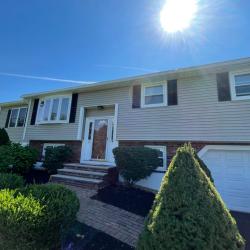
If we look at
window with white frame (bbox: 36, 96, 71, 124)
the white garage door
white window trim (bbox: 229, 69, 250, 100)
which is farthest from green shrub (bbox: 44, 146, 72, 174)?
white window trim (bbox: 229, 69, 250, 100)

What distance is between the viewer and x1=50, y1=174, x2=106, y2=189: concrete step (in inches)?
319

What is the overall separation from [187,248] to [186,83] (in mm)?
8097

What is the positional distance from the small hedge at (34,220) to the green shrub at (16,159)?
627 cm

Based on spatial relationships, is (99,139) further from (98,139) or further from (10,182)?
(10,182)

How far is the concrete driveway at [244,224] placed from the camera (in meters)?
5.05

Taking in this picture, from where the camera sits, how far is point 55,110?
1227cm

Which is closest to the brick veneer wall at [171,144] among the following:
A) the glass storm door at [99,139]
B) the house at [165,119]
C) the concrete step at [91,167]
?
the house at [165,119]

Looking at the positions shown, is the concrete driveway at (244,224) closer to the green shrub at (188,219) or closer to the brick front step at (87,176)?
the green shrub at (188,219)

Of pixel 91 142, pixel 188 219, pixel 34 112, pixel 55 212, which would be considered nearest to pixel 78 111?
pixel 91 142

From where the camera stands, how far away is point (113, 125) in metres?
10.6

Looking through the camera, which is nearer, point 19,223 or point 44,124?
point 19,223

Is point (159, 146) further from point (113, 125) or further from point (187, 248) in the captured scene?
point (187, 248)

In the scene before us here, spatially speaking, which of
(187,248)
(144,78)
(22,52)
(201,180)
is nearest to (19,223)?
(187,248)

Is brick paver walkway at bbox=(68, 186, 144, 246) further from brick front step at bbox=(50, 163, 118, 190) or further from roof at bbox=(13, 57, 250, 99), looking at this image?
roof at bbox=(13, 57, 250, 99)
